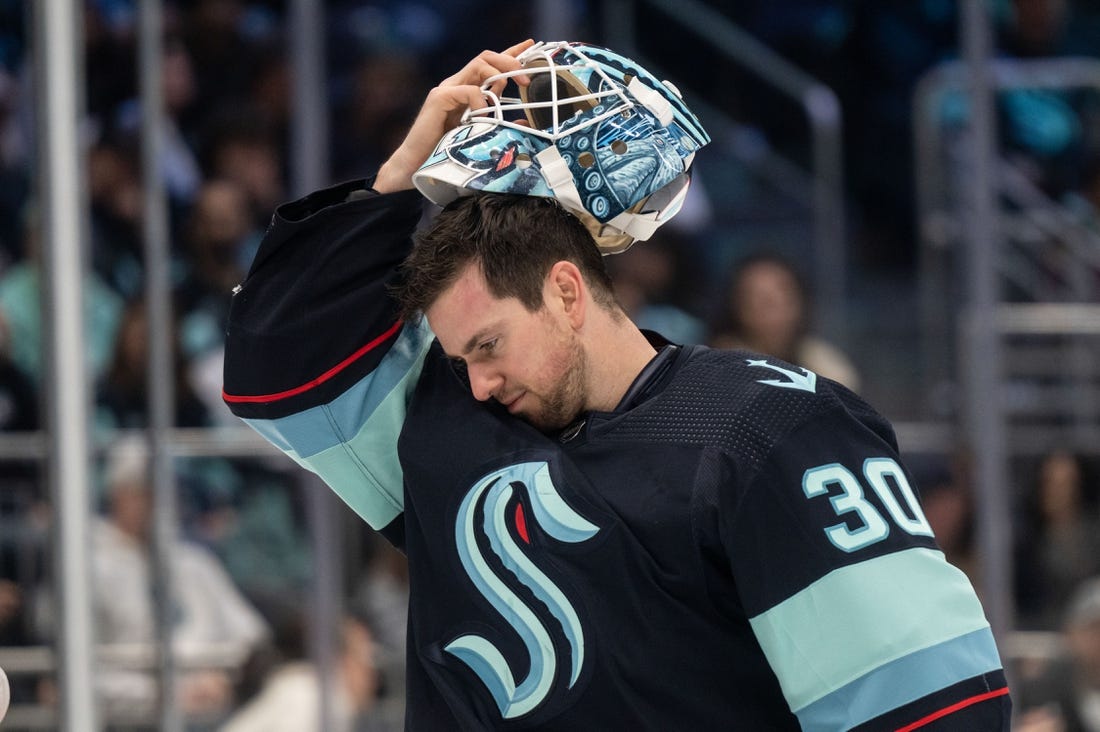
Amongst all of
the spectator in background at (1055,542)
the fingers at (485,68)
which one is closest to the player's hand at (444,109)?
the fingers at (485,68)

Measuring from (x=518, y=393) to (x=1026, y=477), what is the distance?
2.52m

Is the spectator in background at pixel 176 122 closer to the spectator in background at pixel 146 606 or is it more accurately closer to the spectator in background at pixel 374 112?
the spectator in background at pixel 374 112

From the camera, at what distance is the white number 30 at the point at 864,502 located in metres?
1.29

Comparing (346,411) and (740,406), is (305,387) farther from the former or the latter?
(740,406)

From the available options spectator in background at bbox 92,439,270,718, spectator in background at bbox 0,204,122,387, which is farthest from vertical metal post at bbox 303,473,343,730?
spectator in background at bbox 0,204,122,387

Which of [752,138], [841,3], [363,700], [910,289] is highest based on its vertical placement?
[841,3]

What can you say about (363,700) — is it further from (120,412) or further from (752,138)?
(752,138)

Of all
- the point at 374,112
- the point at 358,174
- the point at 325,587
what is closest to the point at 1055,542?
the point at 325,587

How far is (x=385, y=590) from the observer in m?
3.89

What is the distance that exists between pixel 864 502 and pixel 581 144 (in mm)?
404

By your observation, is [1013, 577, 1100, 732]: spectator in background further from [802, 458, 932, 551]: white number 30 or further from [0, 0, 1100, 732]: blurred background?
[802, 458, 932, 551]: white number 30

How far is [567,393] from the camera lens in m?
1.47

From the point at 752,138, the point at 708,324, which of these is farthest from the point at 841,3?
the point at 708,324

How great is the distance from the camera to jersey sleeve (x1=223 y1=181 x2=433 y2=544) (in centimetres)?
154
